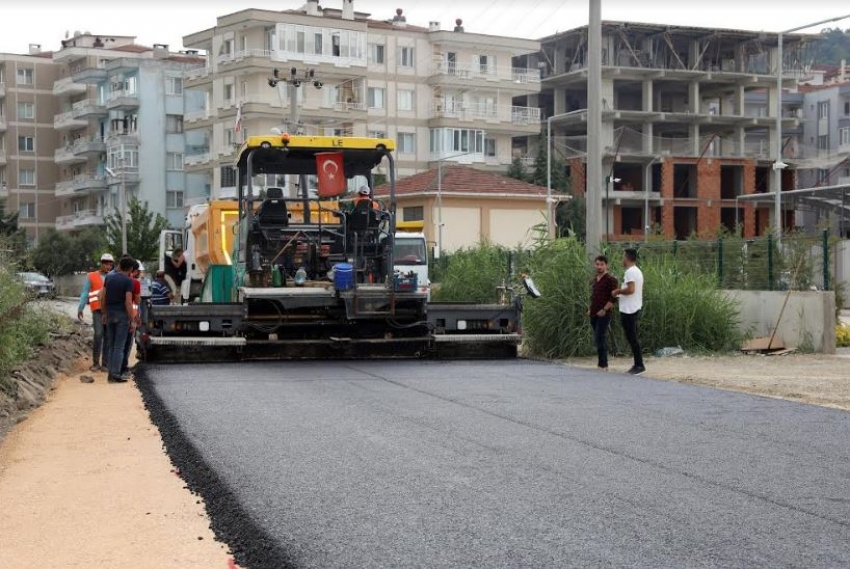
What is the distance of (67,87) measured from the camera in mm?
94625

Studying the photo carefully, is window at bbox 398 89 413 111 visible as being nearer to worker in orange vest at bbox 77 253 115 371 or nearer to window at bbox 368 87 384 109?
window at bbox 368 87 384 109

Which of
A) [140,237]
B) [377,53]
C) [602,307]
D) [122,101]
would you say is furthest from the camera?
[122,101]

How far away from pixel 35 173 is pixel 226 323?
86.5 m

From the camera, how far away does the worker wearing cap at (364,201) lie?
1981cm

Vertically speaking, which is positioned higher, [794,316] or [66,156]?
[66,156]

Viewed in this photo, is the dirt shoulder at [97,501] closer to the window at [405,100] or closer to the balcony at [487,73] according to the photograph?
the window at [405,100]

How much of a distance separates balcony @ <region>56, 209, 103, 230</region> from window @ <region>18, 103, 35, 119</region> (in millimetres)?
9521

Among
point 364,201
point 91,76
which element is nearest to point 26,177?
point 91,76

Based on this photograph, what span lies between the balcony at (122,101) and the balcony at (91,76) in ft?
7.57

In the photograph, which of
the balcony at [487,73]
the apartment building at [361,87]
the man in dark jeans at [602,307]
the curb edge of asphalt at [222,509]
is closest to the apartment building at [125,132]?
the apartment building at [361,87]

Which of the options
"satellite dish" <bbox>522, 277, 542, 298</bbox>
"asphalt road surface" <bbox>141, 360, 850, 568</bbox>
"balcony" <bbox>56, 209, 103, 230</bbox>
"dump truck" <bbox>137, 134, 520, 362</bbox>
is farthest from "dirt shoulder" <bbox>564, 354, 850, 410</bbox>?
"balcony" <bbox>56, 209, 103, 230</bbox>

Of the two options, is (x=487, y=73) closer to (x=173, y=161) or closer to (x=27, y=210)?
(x=173, y=161)

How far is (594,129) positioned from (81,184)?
239ft

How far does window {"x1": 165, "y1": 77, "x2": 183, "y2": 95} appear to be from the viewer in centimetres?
8600
